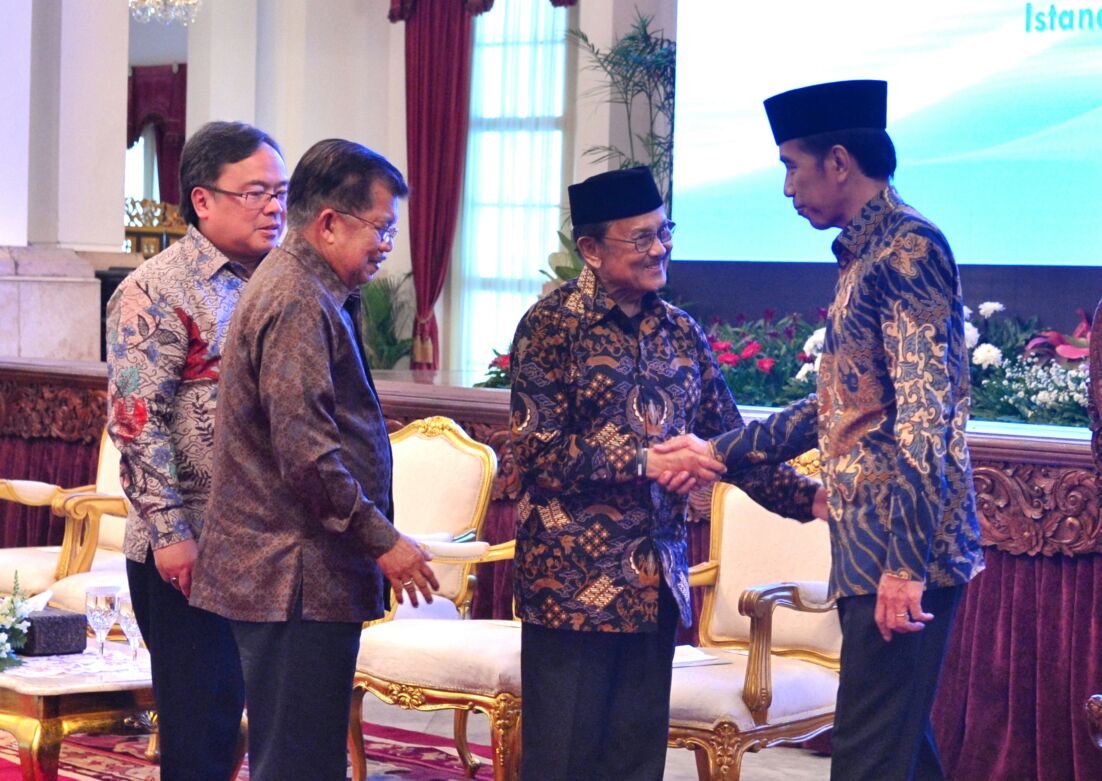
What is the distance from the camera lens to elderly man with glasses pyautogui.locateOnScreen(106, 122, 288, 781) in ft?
7.85

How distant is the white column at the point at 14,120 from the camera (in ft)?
24.2

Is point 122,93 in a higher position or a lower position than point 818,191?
higher

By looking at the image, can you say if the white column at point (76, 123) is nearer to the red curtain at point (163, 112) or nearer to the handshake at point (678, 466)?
the handshake at point (678, 466)

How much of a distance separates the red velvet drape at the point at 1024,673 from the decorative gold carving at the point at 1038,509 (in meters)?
0.04

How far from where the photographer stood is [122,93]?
843cm

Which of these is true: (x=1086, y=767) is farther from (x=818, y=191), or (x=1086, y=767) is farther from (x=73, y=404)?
(x=73, y=404)

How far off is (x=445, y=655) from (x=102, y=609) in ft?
2.46

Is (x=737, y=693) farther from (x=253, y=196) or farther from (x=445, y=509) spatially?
(x=253, y=196)

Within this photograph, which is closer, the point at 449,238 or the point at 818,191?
the point at 818,191

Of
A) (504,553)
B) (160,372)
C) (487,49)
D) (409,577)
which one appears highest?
(487,49)

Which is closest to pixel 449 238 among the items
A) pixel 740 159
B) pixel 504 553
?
pixel 740 159

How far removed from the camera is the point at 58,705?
118 inches

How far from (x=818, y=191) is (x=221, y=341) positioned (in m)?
0.99

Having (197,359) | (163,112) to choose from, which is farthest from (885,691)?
(163,112)
